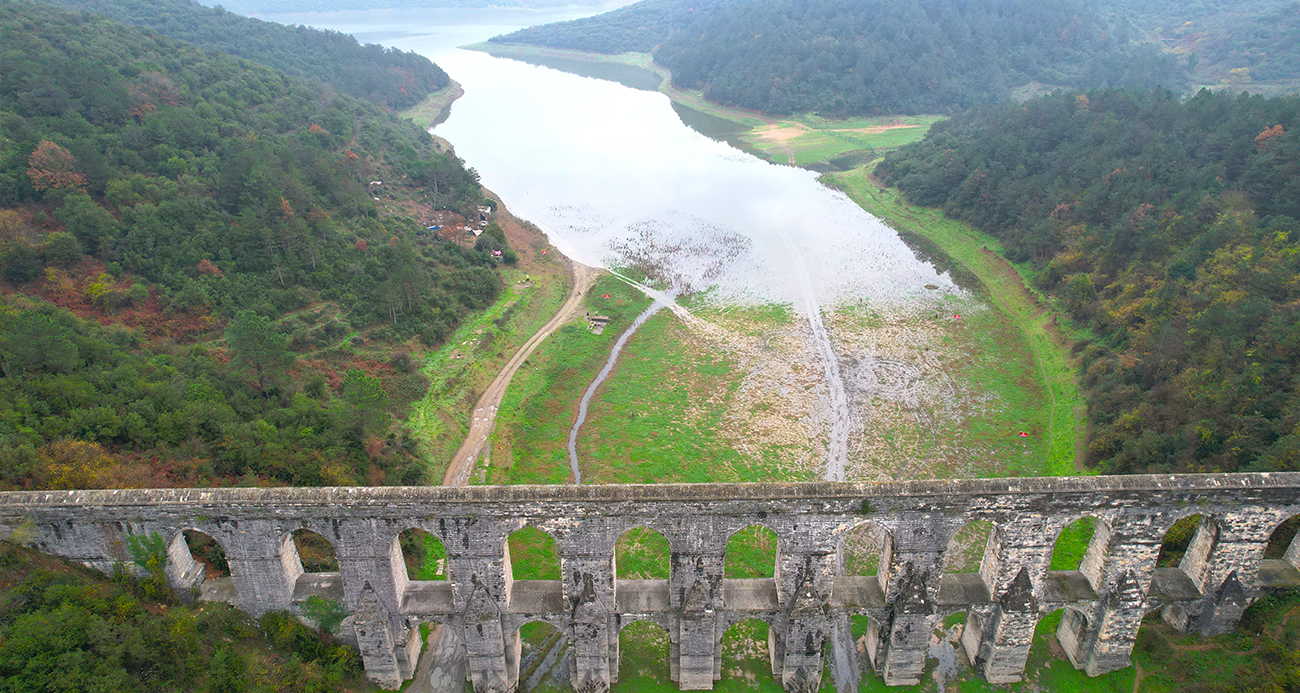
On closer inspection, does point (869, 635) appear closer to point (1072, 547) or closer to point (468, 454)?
point (1072, 547)

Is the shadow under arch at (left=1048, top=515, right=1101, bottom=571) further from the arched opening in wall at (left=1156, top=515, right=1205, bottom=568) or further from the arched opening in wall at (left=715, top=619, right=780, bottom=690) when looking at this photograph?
the arched opening in wall at (left=715, top=619, right=780, bottom=690)

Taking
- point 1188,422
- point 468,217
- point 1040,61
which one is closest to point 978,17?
point 1040,61

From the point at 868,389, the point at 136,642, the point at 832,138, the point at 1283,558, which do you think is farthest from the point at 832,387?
the point at 832,138

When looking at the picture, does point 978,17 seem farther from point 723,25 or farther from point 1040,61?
point 723,25

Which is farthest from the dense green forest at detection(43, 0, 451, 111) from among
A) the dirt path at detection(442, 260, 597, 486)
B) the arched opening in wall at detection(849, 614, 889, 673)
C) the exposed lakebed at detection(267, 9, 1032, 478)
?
the arched opening in wall at detection(849, 614, 889, 673)

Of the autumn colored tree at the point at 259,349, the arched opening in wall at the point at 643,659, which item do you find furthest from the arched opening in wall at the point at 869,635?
the autumn colored tree at the point at 259,349

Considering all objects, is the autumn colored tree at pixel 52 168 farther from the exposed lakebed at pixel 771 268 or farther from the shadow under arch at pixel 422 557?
the exposed lakebed at pixel 771 268
